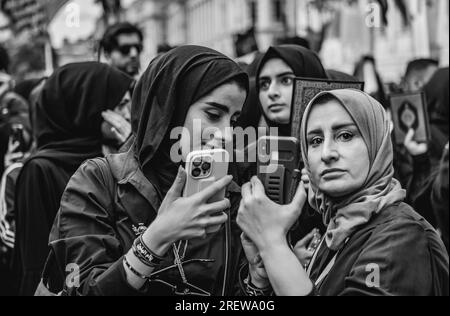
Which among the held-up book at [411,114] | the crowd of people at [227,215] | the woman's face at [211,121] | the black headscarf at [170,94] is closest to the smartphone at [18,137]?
the crowd of people at [227,215]

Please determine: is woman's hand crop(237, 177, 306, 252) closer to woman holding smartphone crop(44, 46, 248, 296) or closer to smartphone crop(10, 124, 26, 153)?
woman holding smartphone crop(44, 46, 248, 296)

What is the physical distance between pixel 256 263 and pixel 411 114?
10.8 feet

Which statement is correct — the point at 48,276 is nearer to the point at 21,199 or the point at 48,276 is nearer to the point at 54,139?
the point at 21,199

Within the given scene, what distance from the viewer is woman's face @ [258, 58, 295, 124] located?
4355mm

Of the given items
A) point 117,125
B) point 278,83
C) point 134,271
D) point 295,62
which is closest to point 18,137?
point 117,125

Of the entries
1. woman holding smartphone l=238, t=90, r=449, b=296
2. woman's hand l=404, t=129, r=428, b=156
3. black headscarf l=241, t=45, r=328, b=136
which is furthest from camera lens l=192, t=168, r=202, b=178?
woman's hand l=404, t=129, r=428, b=156

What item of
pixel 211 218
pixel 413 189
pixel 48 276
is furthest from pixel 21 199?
pixel 413 189

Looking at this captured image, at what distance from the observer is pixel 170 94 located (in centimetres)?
281

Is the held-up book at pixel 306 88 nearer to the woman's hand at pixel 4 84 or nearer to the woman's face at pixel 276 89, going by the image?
the woman's face at pixel 276 89

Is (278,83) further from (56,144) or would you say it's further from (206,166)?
(206,166)

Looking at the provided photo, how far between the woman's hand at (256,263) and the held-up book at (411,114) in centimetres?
323

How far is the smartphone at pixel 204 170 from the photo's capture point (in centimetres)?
247

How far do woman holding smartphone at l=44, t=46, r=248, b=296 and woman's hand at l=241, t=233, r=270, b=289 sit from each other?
0.60 feet

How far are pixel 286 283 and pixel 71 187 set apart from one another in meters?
0.91
